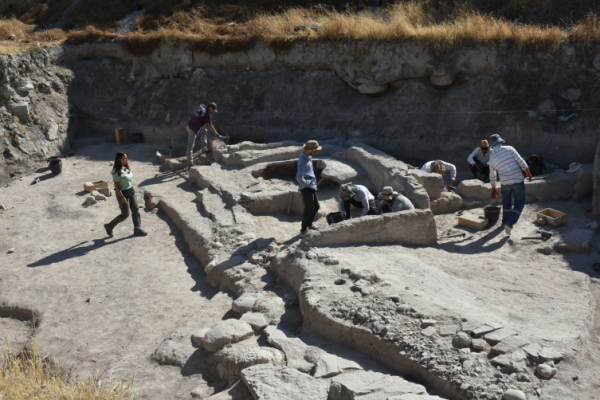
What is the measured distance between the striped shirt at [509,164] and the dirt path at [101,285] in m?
4.70

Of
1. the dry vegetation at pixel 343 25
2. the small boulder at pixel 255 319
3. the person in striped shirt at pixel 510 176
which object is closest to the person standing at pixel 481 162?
the person in striped shirt at pixel 510 176

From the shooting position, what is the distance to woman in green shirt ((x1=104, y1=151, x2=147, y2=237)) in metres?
7.91

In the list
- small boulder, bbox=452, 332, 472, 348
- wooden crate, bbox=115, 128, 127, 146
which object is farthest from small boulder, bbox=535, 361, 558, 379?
wooden crate, bbox=115, 128, 127, 146

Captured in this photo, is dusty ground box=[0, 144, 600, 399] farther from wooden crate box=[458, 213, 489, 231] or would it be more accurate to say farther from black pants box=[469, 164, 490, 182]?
black pants box=[469, 164, 490, 182]

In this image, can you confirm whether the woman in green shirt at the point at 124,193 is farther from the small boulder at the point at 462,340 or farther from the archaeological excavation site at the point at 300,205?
the small boulder at the point at 462,340

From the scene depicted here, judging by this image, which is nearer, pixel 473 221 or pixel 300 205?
pixel 473 221

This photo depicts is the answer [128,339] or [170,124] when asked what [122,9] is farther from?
[128,339]

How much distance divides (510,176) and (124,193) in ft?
20.1

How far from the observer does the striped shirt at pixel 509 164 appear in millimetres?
7750

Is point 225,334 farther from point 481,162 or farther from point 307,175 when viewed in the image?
point 481,162

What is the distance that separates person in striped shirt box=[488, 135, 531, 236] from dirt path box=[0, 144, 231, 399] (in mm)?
4677

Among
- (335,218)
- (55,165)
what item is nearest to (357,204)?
(335,218)

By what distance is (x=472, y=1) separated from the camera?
14.3 m

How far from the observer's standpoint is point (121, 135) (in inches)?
534
